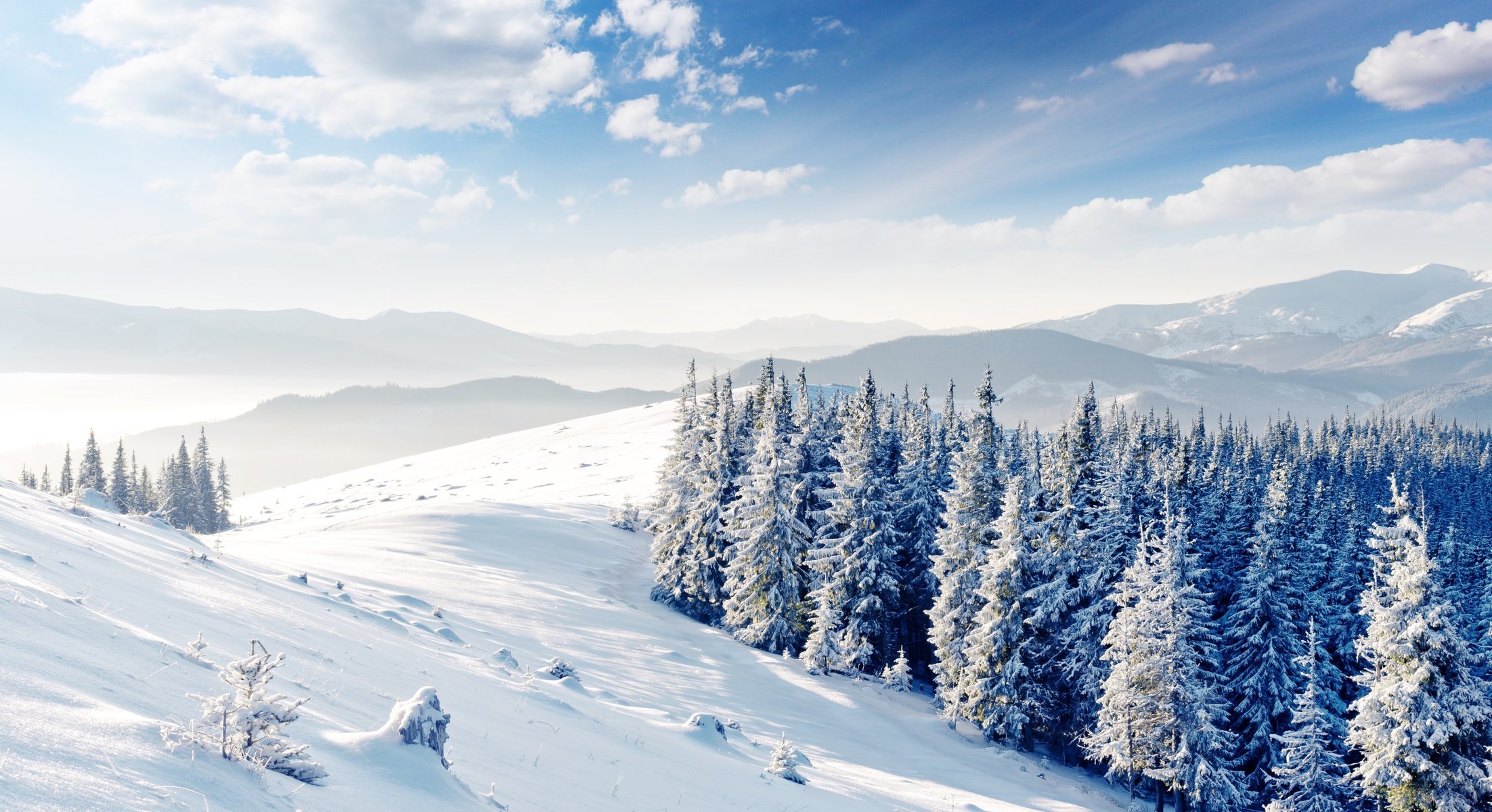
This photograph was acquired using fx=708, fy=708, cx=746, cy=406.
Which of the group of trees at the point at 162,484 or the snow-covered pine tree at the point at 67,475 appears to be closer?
the group of trees at the point at 162,484

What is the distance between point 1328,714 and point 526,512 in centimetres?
4966

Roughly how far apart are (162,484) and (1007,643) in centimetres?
7971

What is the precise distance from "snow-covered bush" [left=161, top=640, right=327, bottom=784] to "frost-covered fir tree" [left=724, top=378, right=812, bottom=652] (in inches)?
1155

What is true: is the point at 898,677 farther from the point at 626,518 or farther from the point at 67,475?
the point at 67,475

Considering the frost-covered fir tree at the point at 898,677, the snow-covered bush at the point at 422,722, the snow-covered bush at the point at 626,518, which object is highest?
the snow-covered bush at the point at 422,722

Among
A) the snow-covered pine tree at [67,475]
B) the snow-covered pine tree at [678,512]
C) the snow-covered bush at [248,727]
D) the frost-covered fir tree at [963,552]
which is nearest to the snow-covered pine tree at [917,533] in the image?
the frost-covered fir tree at [963,552]

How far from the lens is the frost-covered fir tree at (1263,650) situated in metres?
28.8

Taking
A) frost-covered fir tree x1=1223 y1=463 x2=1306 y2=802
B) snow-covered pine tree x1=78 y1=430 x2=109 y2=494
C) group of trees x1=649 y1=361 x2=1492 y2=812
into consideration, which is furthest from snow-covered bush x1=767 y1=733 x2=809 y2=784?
snow-covered pine tree x1=78 y1=430 x2=109 y2=494

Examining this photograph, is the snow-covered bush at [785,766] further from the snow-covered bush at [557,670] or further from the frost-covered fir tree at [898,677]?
the frost-covered fir tree at [898,677]

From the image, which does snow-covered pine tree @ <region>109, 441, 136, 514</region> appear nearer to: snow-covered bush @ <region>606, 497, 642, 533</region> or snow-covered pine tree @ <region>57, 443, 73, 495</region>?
snow-covered pine tree @ <region>57, 443, 73, 495</region>

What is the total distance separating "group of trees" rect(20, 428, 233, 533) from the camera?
64.2 metres

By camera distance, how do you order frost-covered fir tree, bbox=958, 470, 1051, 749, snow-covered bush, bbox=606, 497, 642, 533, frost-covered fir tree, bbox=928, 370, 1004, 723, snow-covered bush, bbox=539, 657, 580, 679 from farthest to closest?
1. snow-covered bush, bbox=606, 497, 642, 533
2. frost-covered fir tree, bbox=928, 370, 1004, 723
3. frost-covered fir tree, bbox=958, 470, 1051, 749
4. snow-covered bush, bbox=539, 657, 580, 679

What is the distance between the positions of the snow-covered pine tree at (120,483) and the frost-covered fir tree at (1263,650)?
273ft

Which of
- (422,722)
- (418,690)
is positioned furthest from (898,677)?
(422,722)
